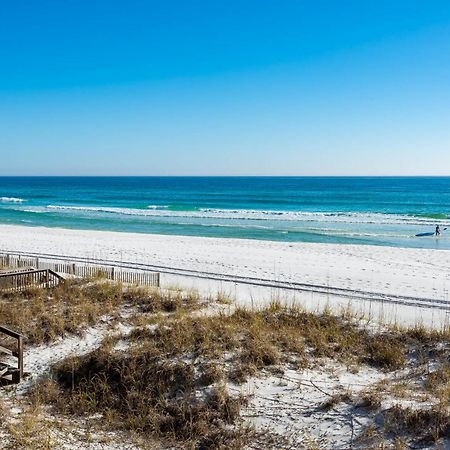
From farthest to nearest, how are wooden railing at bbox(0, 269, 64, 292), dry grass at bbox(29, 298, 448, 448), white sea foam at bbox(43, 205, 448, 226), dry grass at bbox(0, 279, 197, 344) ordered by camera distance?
white sea foam at bbox(43, 205, 448, 226)
wooden railing at bbox(0, 269, 64, 292)
dry grass at bbox(0, 279, 197, 344)
dry grass at bbox(29, 298, 448, 448)

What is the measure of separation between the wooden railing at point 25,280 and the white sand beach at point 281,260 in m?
5.26

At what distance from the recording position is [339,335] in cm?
1088

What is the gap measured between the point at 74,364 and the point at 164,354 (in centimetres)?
185

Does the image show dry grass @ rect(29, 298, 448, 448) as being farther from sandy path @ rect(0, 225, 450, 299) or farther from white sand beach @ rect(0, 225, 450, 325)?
sandy path @ rect(0, 225, 450, 299)

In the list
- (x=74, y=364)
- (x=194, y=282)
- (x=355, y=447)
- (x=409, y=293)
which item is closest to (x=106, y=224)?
(x=194, y=282)

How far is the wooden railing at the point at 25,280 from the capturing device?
15.2m

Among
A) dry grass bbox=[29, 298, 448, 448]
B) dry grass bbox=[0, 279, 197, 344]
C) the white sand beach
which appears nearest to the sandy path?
the white sand beach

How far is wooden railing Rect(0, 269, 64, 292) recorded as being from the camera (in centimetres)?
1523

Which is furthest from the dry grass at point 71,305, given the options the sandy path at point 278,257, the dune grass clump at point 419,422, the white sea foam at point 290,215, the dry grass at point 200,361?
the white sea foam at point 290,215

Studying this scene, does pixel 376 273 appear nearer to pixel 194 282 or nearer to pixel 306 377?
pixel 194 282

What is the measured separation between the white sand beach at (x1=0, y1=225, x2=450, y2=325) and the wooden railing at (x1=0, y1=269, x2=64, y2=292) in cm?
526

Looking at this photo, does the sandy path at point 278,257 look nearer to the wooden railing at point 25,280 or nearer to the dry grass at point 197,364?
the wooden railing at point 25,280

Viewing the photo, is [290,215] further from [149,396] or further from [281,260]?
[149,396]

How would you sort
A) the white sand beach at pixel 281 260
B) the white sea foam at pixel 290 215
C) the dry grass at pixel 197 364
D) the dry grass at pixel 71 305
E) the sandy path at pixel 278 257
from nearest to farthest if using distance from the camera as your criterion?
the dry grass at pixel 197 364 → the dry grass at pixel 71 305 → the white sand beach at pixel 281 260 → the sandy path at pixel 278 257 → the white sea foam at pixel 290 215
